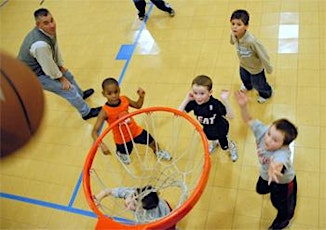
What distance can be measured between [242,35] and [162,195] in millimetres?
1622

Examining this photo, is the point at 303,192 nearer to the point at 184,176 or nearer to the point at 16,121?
the point at 184,176

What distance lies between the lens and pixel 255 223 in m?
3.18

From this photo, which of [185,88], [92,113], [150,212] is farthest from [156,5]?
[150,212]

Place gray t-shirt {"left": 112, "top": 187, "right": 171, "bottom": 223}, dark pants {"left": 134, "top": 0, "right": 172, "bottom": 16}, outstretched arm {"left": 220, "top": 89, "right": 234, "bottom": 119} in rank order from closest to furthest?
gray t-shirt {"left": 112, "top": 187, "right": 171, "bottom": 223} → outstretched arm {"left": 220, "top": 89, "right": 234, "bottom": 119} → dark pants {"left": 134, "top": 0, "right": 172, "bottom": 16}

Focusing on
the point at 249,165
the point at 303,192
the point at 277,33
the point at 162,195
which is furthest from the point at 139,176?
the point at 277,33

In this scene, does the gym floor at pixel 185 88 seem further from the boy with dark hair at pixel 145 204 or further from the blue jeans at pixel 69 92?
the boy with dark hair at pixel 145 204

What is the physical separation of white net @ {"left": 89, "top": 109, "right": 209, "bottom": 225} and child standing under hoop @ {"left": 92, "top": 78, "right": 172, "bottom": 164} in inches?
2.2

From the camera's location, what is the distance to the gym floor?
3375mm

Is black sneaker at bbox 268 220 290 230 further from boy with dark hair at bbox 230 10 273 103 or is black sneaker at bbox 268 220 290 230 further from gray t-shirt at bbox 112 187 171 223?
boy with dark hair at bbox 230 10 273 103

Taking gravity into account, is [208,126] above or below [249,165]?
above

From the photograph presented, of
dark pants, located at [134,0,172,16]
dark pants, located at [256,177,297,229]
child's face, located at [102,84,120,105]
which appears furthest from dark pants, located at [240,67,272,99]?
dark pants, located at [134,0,172,16]

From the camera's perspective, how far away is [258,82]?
3.88 meters

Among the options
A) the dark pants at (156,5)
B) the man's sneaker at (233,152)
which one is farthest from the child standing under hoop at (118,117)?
the dark pants at (156,5)

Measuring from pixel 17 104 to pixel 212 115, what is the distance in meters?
1.76
